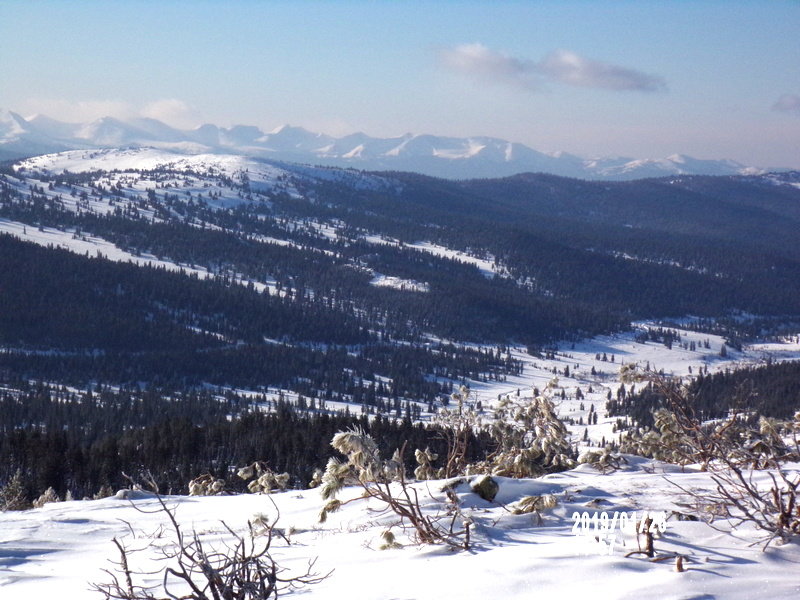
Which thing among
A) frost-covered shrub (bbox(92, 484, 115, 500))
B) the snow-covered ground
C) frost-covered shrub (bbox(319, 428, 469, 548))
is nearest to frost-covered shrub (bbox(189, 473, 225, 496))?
frost-covered shrub (bbox(92, 484, 115, 500))

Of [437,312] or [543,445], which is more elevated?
[543,445]

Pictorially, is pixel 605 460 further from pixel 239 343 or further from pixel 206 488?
pixel 239 343

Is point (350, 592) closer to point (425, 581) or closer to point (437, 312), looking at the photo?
point (425, 581)

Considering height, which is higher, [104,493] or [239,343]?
[104,493]

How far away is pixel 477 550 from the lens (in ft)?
30.3

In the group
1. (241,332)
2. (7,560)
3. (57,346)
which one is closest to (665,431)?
(7,560)

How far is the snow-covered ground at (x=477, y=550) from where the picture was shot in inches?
296

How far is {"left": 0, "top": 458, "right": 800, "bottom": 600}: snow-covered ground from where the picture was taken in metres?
7.52

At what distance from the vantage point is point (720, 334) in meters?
167

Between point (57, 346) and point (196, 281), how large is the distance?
44607mm

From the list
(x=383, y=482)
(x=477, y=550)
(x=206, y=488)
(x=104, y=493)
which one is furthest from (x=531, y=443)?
(x=104, y=493)
